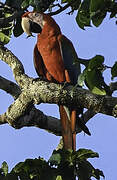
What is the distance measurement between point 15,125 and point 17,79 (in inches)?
12.1

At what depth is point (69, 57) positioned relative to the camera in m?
3.59

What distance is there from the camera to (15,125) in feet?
8.73

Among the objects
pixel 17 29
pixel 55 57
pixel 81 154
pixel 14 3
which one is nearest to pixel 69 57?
pixel 55 57

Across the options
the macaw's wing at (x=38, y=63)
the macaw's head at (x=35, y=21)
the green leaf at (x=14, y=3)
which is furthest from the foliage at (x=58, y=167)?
the macaw's head at (x=35, y=21)

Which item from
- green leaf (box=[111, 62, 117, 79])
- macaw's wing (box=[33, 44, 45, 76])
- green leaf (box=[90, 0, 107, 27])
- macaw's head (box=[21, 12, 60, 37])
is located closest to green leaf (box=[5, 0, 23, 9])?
macaw's head (box=[21, 12, 60, 37])

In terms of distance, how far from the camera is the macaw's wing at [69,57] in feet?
11.4

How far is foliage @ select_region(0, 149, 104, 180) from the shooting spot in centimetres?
209

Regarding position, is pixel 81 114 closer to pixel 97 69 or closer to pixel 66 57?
pixel 66 57

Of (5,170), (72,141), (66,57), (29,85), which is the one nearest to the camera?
(5,170)

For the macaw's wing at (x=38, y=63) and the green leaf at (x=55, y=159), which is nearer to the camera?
the green leaf at (x=55, y=159)

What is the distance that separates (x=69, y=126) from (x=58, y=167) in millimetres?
1163

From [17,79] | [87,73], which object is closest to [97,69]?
[87,73]

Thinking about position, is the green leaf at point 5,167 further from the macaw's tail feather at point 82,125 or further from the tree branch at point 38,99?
the macaw's tail feather at point 82,125

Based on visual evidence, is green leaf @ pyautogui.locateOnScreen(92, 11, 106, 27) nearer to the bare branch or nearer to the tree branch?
the tree branch
